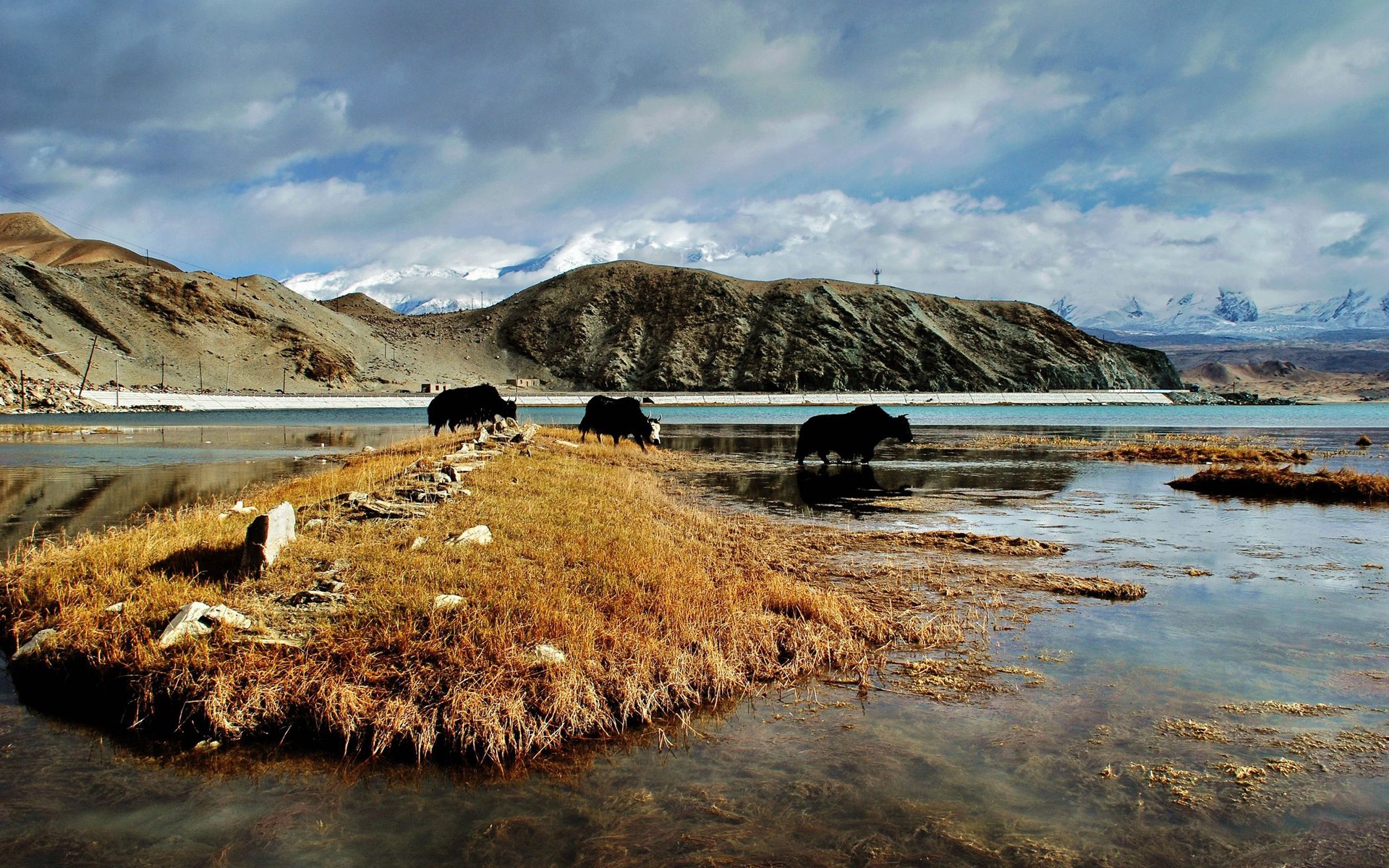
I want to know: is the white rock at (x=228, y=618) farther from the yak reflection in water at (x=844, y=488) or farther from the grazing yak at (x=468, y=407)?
the grazing yak at (x=468, y=407)

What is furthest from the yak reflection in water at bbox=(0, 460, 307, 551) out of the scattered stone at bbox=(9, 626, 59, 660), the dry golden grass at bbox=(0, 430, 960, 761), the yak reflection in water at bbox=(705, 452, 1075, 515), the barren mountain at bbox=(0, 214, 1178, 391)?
the barren mountain at bbox=(0, 214, 1178, 391)

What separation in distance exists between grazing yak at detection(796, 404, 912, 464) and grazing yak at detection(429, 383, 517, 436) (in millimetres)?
16830

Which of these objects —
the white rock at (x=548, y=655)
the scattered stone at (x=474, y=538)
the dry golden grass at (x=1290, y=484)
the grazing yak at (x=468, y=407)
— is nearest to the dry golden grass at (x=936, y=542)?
the scattered stone at (x=474, y=538)

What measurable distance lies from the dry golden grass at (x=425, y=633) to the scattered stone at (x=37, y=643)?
109 mm

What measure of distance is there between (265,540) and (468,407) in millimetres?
33365

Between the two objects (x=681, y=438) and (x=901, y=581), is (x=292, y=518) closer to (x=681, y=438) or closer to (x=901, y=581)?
(x=901, y=581)

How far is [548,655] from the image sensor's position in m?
7.35

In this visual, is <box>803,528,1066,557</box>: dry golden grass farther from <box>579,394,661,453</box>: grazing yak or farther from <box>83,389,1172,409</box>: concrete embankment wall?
<box>83,389,1172,409</box>: concrete embankment wall

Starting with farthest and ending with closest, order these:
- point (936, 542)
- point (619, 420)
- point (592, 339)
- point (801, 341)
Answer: point (592, 339), point (801, 341), point (619, 420), point (936, 542)

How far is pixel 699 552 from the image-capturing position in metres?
12.7

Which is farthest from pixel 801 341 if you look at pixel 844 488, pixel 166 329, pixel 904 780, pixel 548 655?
pixel 904 780

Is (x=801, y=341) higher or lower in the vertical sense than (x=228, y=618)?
higher

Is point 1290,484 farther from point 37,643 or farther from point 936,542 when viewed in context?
point 37,643

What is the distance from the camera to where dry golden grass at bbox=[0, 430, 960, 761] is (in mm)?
6738
